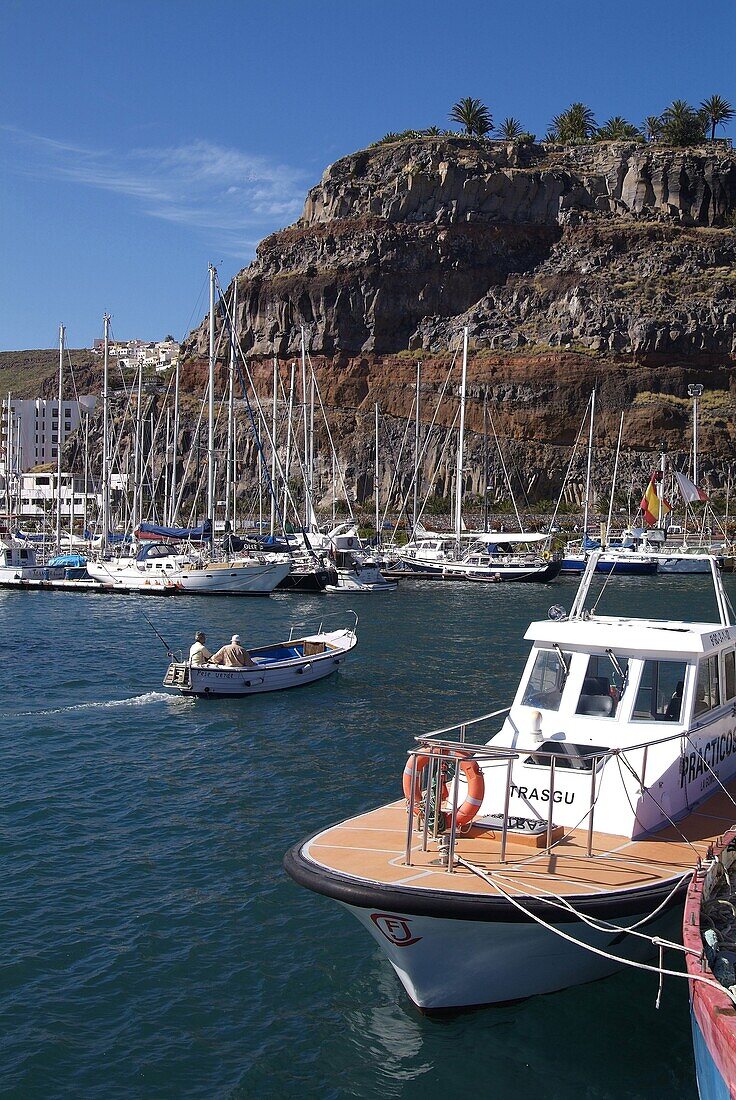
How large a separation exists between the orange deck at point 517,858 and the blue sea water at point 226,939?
5.21 feet

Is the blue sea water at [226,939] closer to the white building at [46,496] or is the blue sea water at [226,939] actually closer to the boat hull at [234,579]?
the boat hull at [234,579]

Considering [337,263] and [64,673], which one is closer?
[64,673]

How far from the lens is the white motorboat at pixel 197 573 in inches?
2454

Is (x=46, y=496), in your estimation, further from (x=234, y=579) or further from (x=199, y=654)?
(x=199, y=654)

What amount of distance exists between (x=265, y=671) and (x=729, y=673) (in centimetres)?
1669

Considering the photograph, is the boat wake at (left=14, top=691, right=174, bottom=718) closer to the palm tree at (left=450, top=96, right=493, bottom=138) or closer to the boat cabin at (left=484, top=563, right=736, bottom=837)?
the boat cabin at (left=484, top=563, right=736, bottom=837)

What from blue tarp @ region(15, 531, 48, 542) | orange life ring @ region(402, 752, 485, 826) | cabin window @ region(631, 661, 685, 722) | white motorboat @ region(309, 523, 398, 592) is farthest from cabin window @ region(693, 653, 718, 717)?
blue tarp @ region(15, 531, 48, 542)

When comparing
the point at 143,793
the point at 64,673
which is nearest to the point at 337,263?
the point at 64,673

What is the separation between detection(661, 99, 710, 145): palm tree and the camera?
162 metres

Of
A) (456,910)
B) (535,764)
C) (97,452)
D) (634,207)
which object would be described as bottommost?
Result: (456,910)

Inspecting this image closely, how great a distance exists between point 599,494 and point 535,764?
111m

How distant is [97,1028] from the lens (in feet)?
39.6

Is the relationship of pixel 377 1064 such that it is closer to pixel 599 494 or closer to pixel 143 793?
pixel 143 793

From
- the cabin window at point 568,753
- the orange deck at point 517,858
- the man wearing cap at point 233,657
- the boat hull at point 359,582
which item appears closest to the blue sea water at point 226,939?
the man wearing cap at point 233,657
